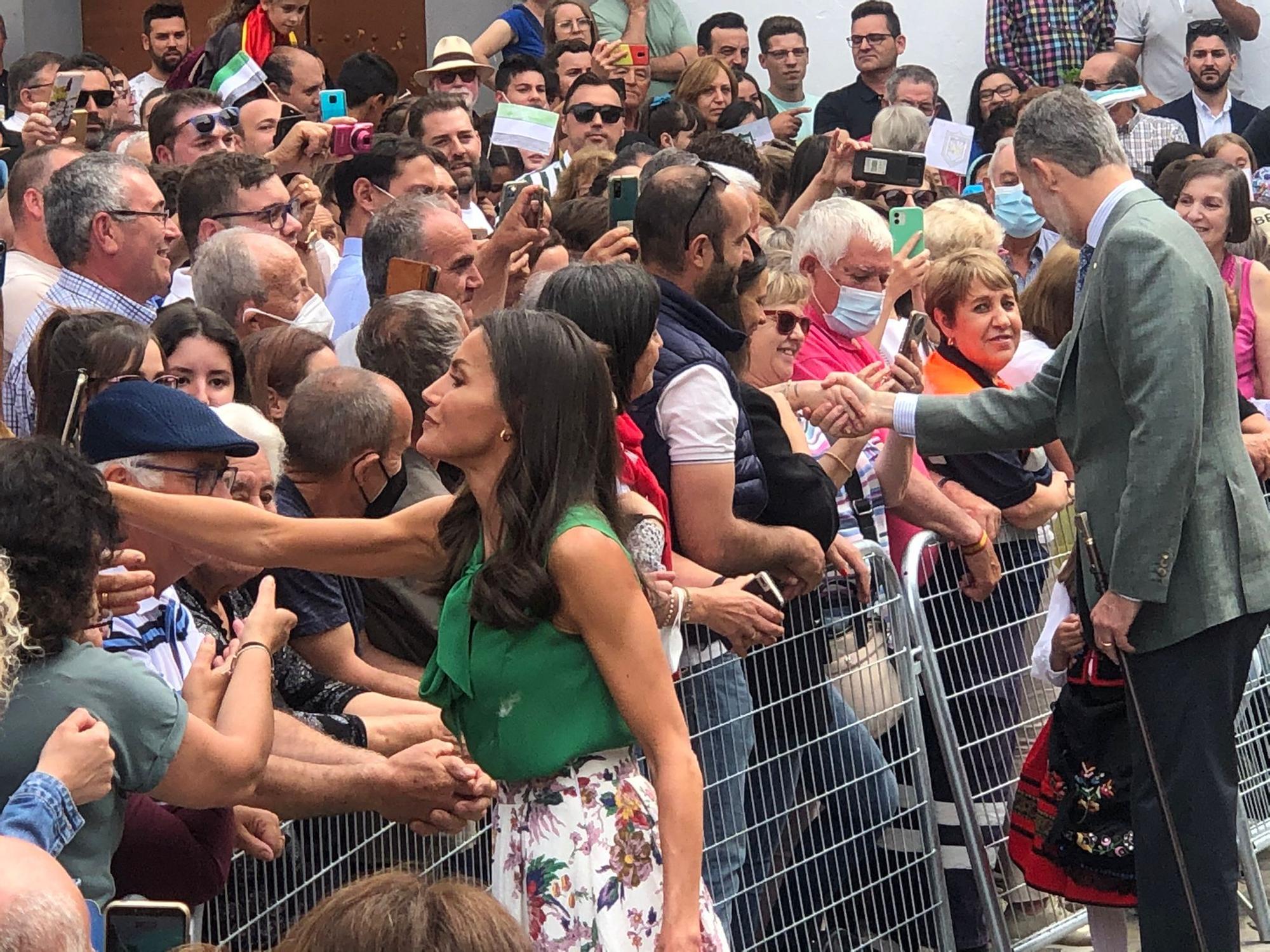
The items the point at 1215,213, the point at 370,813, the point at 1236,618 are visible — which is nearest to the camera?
the point at 370,813

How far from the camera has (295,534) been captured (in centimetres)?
322

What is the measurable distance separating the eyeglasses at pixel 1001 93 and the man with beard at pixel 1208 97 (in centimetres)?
106

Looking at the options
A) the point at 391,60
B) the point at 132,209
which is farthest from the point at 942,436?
the point at 391,60

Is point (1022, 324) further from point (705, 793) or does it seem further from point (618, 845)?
point (618, 845)

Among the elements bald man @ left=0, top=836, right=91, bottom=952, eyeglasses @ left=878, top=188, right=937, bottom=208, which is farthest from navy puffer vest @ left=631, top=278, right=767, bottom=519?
eyeglasses @ left=878, top=188, right=937, bottom=208

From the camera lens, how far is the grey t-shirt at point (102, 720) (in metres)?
2.47

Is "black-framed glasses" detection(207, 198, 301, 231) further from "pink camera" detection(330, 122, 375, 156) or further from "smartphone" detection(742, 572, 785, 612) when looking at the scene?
"smartphone" detection(742, 572, 785, 612)

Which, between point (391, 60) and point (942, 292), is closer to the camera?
point (942, 292)

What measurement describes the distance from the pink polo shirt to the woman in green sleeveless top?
1.96 metres

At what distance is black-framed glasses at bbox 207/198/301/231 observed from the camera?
557cm

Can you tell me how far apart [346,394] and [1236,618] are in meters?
2.01

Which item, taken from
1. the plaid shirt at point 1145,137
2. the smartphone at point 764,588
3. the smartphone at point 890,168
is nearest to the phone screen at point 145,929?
the smartphone at point 764,588

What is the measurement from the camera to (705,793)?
3.81 meters

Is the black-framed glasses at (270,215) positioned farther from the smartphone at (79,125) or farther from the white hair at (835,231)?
the white hair at (835,231)
